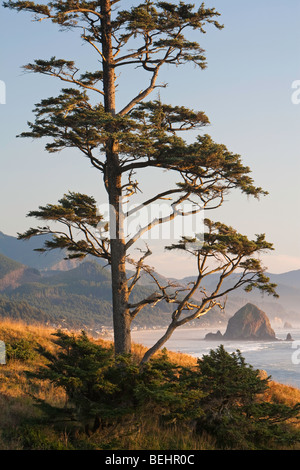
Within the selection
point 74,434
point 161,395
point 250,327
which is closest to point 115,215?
point 74,434

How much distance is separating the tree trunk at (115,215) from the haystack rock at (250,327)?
480ft

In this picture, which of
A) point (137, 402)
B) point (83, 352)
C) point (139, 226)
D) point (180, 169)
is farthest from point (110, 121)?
point (137, 402)

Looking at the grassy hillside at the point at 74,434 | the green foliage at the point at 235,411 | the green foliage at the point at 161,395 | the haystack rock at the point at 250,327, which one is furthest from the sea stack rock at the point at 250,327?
the grassy hillside at the point at 74,434

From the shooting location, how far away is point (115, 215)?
12977mm

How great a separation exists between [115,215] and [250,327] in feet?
493

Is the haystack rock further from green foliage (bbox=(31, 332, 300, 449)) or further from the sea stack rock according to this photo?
green foliage (bbox=(31, 332, 300, 449))

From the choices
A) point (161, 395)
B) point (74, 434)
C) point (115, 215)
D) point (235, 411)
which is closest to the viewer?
point (161, 395)

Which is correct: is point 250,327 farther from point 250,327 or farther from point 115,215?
point 115,215

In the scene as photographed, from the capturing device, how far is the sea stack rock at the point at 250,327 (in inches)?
6068

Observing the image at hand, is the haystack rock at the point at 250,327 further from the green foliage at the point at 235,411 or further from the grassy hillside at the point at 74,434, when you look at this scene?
the grassy hillside at the point at 74,434
